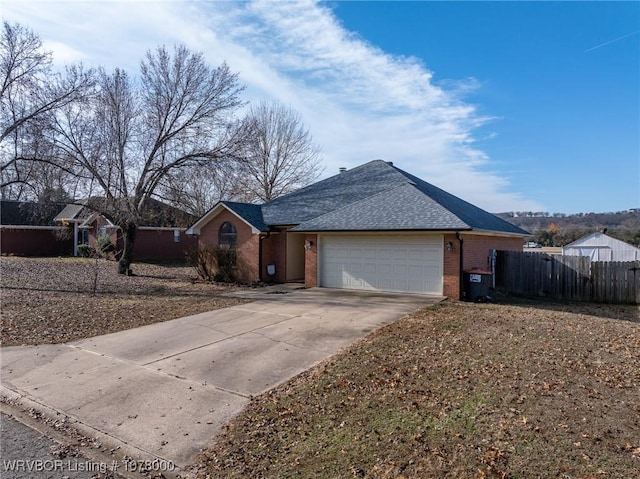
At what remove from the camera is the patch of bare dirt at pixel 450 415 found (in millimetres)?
3838

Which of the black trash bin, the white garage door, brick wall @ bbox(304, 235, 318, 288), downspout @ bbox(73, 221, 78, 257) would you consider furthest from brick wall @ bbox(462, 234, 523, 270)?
downspout @ bbox(73, 221, 78, 257)

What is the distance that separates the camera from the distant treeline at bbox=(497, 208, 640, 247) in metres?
51.2

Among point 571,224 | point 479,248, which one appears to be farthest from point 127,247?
point 571,224

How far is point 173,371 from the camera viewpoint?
6625 mm

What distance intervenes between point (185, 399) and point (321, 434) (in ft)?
6.88

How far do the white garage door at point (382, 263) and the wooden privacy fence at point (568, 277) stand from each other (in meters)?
4.74

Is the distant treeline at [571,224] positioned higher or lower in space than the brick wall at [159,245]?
higher

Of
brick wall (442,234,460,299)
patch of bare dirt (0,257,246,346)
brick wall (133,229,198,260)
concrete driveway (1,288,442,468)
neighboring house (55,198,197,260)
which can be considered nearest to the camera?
concrete driveway (1,288,442,468)

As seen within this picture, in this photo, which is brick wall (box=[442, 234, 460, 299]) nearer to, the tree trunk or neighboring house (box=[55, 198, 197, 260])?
the tree trunk

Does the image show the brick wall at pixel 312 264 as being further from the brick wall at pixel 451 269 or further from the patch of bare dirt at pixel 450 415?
the patch of bare dirt at pixel 450 415

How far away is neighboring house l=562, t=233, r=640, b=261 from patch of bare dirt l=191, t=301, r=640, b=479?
30.9m

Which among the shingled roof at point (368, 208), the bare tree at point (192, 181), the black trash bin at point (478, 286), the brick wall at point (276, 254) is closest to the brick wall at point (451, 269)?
the black trash bin at point (478, 286)

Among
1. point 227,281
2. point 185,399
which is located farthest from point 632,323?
point 227,281

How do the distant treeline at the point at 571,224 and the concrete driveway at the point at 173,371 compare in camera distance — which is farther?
the distant treeline at the point at 571,224
